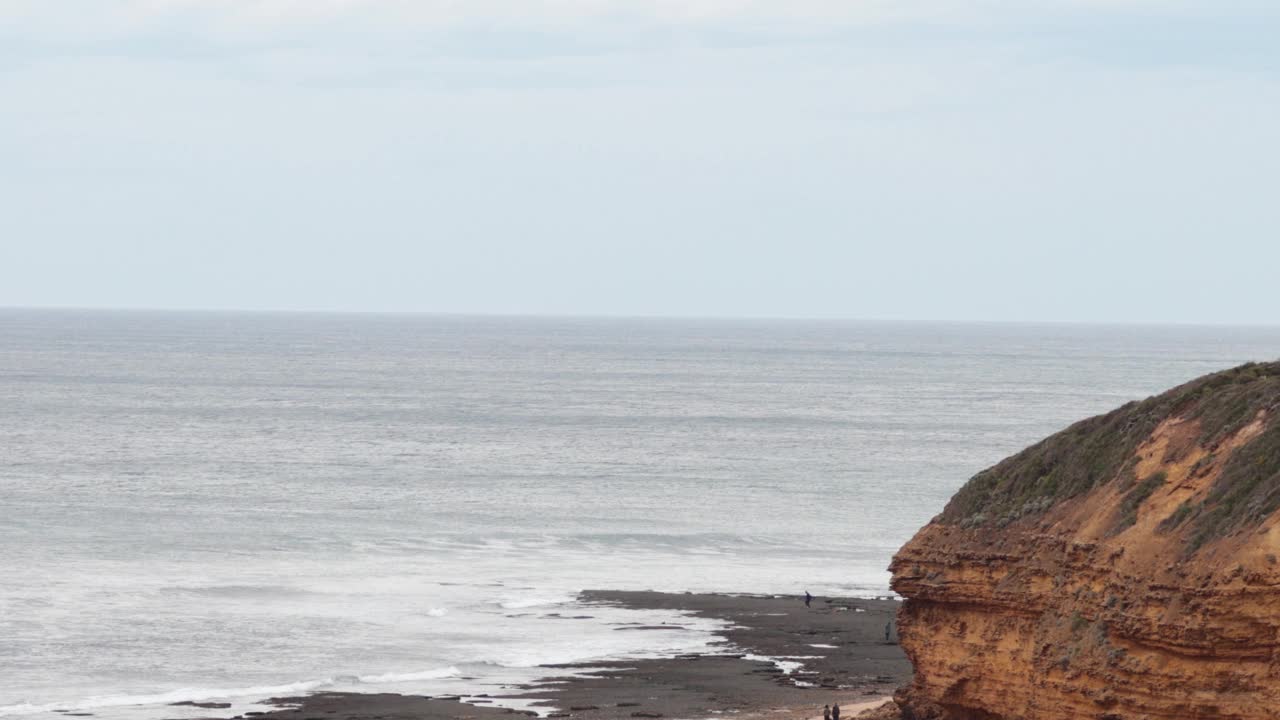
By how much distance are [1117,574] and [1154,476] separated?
1.94 meters

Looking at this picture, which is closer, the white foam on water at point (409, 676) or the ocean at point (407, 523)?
the white foam on water at point (409, 676)

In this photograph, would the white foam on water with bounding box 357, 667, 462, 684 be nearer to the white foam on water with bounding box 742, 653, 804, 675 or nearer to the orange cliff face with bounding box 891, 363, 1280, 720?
the white foam on water with bounding box 742, 653, 804, 675

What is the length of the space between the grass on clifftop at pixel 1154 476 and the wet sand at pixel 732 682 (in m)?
10.5

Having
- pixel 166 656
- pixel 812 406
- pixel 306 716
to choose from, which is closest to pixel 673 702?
pixel 306 716

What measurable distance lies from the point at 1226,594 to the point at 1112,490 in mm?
4042

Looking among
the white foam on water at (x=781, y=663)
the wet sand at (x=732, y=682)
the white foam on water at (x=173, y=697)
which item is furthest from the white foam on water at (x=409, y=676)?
the white foam on water at (x=781, y=663)

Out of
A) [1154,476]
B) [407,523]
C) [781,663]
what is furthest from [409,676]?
[407,523]

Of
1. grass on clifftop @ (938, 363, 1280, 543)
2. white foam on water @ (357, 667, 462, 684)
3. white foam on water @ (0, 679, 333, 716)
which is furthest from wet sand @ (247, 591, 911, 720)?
grass on clifftop @ (938, 363, 1280, 543)

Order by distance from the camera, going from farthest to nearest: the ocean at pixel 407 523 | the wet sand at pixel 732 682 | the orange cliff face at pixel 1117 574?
the ocean at pixel 407 523, the wet sand at pixel 732 682, the orange cliff face at pixel 1117 574

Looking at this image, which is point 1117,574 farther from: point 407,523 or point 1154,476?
point 407,523

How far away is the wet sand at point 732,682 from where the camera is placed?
41344 millimetres

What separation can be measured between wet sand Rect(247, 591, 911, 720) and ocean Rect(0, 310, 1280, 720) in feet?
4.74

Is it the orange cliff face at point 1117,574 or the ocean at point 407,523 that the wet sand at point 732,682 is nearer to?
the ocean at point 407,523

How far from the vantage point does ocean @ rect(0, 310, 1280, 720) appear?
48.4m
